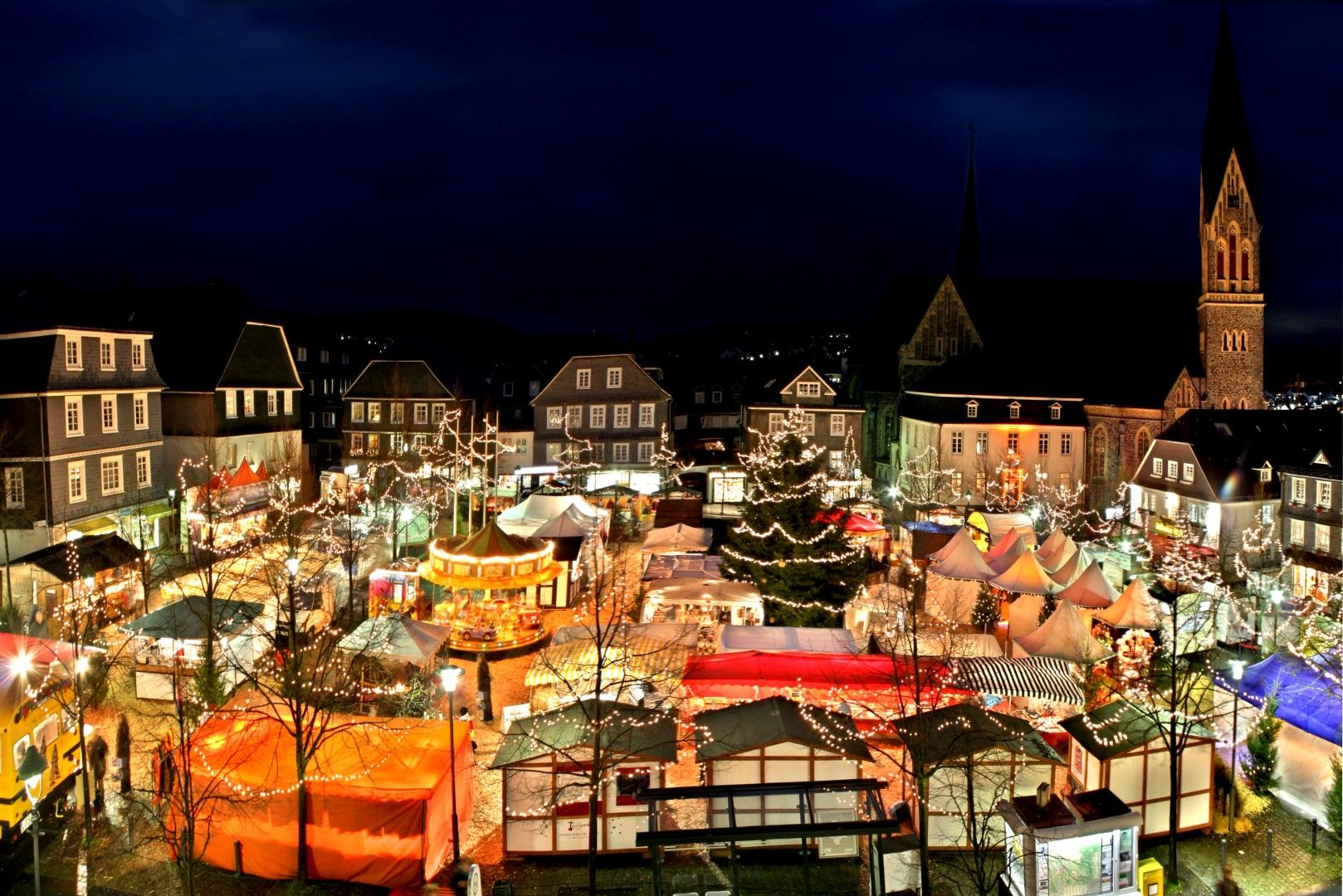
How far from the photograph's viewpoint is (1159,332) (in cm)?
5547

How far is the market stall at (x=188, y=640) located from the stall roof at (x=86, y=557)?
3.98 meters

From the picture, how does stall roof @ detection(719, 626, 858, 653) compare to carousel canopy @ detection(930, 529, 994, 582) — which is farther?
carousel canopy @ detection(930, 529, 994, 582)

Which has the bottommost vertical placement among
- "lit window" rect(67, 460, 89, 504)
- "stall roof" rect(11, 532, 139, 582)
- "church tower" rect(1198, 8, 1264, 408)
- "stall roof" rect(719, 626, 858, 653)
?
"stall roof" rect(719, 626, 858, 653)

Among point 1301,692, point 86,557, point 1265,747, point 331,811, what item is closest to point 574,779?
point 331,811

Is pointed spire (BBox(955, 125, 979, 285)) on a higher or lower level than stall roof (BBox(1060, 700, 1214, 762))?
higher

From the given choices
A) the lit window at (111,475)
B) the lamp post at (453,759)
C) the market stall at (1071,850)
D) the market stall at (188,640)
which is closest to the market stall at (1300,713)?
the market stall at (1071,850)

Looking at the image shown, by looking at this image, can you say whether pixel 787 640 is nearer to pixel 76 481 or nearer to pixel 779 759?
pixel 779 759

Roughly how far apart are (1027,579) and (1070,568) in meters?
1.59

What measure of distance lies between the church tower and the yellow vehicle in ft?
164

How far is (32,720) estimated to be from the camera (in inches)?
565

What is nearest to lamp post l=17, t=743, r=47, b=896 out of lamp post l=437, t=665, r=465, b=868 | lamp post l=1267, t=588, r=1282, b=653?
lamp post l=437, t=665, r=465, b=868

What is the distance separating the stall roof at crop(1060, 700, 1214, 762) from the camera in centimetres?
1411

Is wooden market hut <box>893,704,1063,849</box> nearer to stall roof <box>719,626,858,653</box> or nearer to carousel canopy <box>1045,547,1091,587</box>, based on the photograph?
stall roof <box>719,626,858,653</box>

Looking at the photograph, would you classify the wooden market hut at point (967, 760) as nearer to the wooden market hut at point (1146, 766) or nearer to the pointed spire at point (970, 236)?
the wooden market hut at point (1146, 766)
